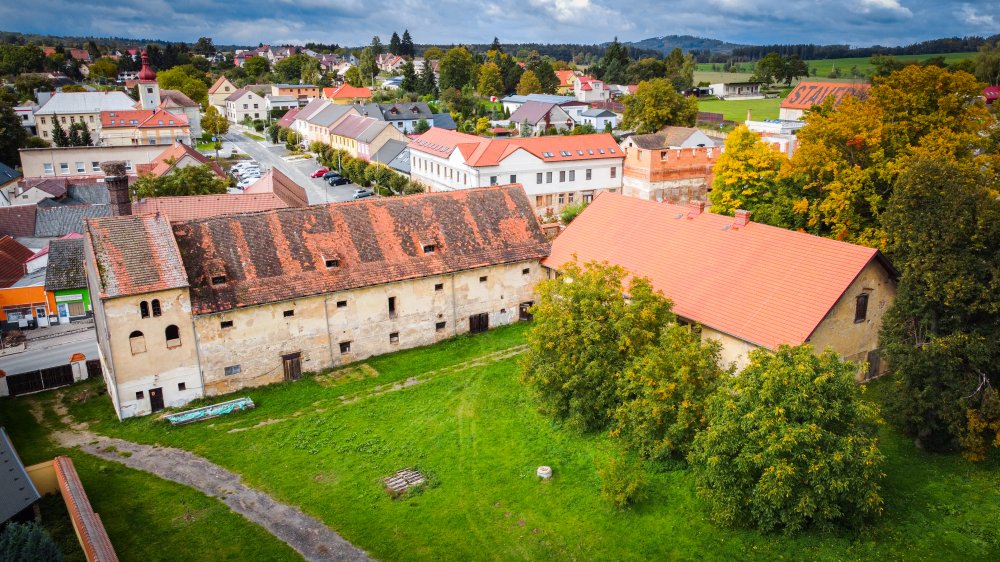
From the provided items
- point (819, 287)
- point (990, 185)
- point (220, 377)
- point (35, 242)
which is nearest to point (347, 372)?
point (220, 377)

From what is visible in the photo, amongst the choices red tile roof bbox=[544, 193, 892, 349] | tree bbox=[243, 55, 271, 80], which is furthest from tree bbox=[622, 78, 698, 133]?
tree bbox=[243, 55, 271, 80]

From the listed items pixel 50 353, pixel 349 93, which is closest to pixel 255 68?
pixel 349 93

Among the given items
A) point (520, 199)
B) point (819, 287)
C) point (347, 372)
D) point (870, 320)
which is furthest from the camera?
point (520, 199)

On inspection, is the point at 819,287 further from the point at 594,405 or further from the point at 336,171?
the point at 336,171

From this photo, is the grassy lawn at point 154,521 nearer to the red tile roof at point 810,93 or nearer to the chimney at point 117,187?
the chimney at point 117,187

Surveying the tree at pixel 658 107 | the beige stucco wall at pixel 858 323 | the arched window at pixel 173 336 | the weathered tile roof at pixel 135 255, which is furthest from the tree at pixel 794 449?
the tree at pixel 658 107

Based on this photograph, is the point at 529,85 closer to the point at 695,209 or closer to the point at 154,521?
the point at 695,209
